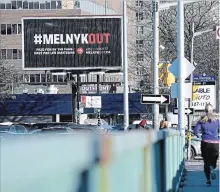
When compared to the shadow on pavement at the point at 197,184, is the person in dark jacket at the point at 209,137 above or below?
above

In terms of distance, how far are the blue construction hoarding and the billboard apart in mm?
9338

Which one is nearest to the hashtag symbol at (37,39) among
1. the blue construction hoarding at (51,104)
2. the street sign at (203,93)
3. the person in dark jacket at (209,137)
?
the blue construction hoarding at (51,104)

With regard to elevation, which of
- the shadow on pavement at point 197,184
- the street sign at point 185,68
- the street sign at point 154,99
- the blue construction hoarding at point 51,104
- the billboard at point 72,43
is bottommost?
the shadow on pavement at point 197,184

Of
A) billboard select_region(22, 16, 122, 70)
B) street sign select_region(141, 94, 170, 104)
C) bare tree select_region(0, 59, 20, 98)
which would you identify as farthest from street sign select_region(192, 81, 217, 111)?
bare tree select_region(0, 59, 20, 98)

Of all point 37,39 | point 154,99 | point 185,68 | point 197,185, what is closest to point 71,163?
point 197,185

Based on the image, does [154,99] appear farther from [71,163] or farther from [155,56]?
[71,163]

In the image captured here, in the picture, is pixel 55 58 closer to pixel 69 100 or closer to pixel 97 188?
pixel 69 100

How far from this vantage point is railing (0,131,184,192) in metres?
2.40

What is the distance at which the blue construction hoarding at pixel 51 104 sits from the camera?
62875mm

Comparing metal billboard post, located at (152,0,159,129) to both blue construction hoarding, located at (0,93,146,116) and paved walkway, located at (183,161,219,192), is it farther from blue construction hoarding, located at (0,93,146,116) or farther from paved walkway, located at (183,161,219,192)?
blue construction hoarding, located at (0,93,146,116)

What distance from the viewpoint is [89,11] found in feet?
299

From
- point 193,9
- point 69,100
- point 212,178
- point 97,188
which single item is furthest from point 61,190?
point 69,100

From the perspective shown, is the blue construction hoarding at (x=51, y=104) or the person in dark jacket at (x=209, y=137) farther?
the blue construction hoarding at (x=51, y=104)

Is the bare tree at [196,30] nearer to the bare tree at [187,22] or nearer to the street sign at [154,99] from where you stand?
the bare tree at [187,22]
